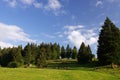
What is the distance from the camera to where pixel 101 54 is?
8231 centimetres

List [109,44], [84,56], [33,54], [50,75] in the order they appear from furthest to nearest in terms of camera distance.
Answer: [33,54] < [84,56] < [109,44] < [50,75]

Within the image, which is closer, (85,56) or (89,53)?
(85,56)

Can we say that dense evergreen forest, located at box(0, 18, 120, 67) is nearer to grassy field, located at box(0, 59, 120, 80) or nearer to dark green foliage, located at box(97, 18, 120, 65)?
dark green foliage, located at box(97, 18, 120, 65)

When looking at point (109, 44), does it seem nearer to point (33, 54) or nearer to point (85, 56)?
point (85, 56)

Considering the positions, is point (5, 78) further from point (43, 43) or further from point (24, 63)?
point (43, 43)

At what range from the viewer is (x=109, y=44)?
79.1 metres

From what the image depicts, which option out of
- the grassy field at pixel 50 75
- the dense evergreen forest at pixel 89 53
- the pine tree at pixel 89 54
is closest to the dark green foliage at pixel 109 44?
the dense evergreen forest at pixel 89 53

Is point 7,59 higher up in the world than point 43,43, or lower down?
lower down

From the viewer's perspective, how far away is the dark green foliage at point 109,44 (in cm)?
7638

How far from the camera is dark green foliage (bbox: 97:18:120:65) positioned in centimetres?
7638

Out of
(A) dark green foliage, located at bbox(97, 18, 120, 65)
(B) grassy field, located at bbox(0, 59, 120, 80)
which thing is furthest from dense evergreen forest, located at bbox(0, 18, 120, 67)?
(B) grassy field, located at bbox(0, 59, 120, 80)

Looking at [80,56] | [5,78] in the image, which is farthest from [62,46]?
[5,78]

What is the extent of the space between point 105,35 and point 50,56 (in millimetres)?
82912

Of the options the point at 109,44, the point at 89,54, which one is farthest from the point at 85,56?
the point at 109,44
